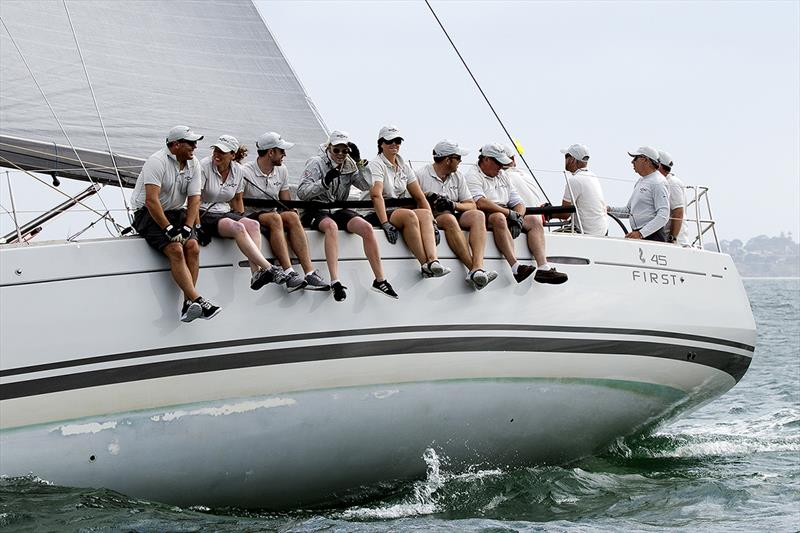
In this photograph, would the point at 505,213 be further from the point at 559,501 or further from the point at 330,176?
the point at 559,501

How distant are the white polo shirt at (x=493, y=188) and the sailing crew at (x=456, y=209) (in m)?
0.12

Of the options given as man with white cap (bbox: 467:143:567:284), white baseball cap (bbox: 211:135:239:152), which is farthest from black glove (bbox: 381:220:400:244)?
white baseball cap (bbox: 211:135:239:152)

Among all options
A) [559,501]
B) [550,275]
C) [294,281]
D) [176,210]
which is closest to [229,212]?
[176,210]

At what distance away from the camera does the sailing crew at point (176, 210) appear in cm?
671

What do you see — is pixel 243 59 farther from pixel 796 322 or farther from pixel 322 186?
pixel 796 322

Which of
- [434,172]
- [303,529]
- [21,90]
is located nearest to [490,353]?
[434,172]

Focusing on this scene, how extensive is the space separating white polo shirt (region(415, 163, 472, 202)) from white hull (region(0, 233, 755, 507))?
0.46 meters

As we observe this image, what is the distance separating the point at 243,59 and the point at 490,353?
11.0 ft

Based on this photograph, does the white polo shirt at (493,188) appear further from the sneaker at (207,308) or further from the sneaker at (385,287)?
the sneaker at (207,308)

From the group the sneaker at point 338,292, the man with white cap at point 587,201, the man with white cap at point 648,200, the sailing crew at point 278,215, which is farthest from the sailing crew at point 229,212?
the man with white cap at point 648,200

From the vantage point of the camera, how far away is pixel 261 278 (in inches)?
271

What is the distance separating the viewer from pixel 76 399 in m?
6.56

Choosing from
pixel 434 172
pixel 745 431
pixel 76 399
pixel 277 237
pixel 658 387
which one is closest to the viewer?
pixel 76 399

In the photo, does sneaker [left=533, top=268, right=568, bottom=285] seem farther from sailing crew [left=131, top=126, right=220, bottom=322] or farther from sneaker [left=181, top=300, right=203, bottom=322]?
sneaker [left=181, top=300, right=203, bottom=322]
